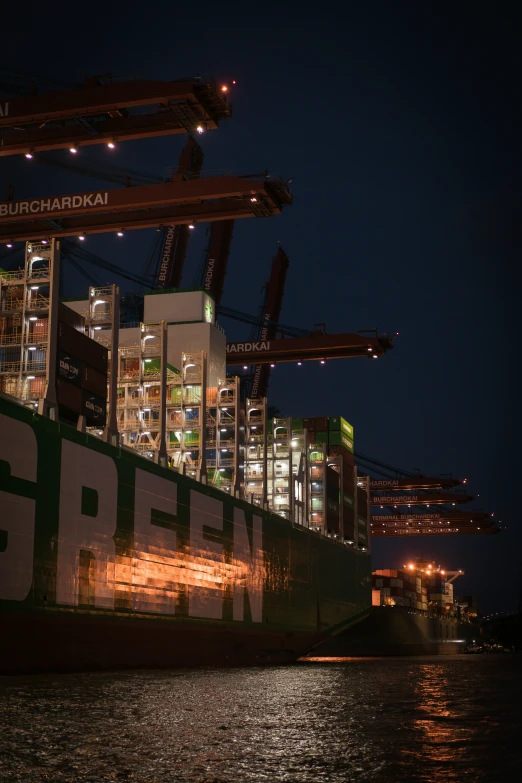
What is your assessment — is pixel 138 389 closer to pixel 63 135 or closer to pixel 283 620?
pixel 63 135

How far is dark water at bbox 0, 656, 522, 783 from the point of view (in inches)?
218

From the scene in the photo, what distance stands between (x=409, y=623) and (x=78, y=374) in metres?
44.5

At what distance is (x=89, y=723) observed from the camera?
8.55 meters

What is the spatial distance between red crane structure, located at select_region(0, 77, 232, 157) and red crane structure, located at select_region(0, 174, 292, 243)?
216 cm

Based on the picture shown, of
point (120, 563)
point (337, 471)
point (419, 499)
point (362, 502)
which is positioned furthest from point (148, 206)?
point (419, 499)

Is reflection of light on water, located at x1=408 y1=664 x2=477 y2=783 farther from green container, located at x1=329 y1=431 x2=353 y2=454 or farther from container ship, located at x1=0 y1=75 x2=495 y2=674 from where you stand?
green container, located at x1=329 y1=431 x2=353 y2=454

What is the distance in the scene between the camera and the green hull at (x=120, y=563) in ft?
65.4

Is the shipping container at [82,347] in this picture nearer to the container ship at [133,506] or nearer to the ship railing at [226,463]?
the container ship at [133,506]

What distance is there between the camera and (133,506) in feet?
84.2

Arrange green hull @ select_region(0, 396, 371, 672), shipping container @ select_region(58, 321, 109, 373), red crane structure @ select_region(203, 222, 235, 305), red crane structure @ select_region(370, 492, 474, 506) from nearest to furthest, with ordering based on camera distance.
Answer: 1. green hull @ select_region(0, 396, 371, 672)
2. shipping container @ select_region(58, 321, 109, 373)
3. red crane structure @ select_region(203, 222, 235, 305)
4. red crane structure @ select_region(370, 492, 474, 506)

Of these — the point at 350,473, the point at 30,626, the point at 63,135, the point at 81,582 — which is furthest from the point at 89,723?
the point at 350,473

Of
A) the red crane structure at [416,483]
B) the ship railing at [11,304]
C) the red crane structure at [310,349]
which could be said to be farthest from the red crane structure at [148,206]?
the red crane structure at [416,483]

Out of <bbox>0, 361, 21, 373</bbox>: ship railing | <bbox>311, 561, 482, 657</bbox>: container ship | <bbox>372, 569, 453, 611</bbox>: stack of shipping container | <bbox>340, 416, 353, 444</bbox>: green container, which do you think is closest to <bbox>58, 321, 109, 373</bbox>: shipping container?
<bbox>0, 361, 21, 373</bbox>: ship railing

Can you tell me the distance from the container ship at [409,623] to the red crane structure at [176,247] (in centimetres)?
2321
